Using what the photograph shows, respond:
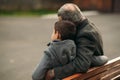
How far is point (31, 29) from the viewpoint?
11.9 m

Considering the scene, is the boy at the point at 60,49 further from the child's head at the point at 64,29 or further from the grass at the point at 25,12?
the grass at the point at 25,12

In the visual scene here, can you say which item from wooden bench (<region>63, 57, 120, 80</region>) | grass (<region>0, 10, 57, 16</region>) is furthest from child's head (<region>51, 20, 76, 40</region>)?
grass (<region>0, 10, 57, 16</region>)

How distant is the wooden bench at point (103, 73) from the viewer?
3244mm

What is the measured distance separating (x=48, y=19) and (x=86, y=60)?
36.0 ft

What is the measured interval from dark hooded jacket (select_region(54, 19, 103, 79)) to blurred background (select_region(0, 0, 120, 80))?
289cm

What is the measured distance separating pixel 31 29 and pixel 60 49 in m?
8.74

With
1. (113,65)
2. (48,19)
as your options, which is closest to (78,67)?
(113,65)

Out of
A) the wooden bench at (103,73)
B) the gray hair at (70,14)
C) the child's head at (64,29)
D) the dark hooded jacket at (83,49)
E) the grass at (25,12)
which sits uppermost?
the gray hair at (70,14)

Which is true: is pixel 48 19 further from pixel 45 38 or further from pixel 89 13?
pixel 45 38

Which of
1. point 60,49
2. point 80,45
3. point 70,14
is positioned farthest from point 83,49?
point 70,14

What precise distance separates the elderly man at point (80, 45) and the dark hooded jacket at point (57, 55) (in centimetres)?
5

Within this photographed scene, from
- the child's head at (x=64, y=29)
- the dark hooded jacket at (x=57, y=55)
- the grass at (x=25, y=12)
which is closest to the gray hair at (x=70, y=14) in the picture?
the child's head at (x=64, y=29)

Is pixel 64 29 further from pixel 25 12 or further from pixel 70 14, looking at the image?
pixel 25 12

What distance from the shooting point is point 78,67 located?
3.24 meters
